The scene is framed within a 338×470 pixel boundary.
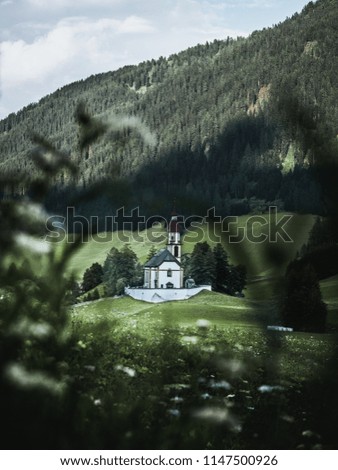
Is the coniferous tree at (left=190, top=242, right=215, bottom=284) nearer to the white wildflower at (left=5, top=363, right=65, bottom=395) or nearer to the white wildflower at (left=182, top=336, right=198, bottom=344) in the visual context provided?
the white wildflower at (left=182, top=336, right=198, bottom=344)

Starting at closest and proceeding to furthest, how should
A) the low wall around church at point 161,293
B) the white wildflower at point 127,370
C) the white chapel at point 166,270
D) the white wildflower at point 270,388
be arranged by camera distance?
the white wildflower at point 270,388, the white wildflower at point 127,370, the low wall around church at point 161,293, the white chapel at point 166,270

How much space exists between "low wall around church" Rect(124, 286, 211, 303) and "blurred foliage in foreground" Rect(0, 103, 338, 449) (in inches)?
3526

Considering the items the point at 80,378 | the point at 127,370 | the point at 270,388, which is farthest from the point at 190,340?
the point at 80,378

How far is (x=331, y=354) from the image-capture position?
2.69 meters

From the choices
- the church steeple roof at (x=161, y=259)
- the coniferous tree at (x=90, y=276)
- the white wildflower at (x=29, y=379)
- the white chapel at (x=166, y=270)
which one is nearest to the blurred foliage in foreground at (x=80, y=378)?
the white wildflower at (x=29, y=379)

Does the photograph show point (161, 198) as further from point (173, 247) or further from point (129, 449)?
point (173, 247)

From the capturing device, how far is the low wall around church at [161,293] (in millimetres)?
94062

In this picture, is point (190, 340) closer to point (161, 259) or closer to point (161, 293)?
point (161, 293)

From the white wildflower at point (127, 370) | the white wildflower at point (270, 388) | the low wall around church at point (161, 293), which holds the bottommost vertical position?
the low wall around church at point (161, 293)

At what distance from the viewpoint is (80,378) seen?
2930 mm

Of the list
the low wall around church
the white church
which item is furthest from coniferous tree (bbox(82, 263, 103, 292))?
the white church

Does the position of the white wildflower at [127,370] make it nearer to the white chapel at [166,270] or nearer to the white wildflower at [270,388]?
the white wildflower at [270,388]

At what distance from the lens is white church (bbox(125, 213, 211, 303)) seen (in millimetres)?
95375

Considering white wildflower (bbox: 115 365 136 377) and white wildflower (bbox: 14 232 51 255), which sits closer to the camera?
white wildflower (bbox: 14 232 51 255)
